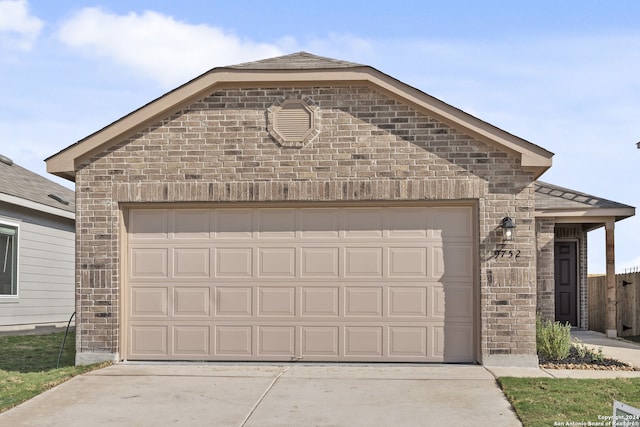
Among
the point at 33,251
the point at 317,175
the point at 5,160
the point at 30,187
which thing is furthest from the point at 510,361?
the point at 5,160

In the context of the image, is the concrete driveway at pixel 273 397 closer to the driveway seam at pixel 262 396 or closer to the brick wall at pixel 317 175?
the driveway seam at pixel 262 396

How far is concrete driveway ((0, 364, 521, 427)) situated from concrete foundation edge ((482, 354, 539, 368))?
0.29 metres

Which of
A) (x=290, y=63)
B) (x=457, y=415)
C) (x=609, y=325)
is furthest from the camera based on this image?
(x=609, y=325)

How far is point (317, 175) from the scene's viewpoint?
12.7 m

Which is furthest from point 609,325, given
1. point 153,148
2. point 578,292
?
point 153,148

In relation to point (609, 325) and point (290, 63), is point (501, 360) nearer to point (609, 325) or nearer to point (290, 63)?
point (290, 63)

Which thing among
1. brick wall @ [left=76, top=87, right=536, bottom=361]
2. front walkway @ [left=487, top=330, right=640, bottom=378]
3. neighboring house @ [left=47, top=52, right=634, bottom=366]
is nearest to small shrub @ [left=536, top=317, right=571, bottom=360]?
front walkway @ [left=487, top=330, right=640, bottom=378]

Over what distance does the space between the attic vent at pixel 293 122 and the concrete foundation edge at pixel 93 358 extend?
4147 mm

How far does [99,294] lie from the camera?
12.9 m

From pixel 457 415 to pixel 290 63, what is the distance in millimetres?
6432

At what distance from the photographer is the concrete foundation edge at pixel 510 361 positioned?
40.8 ft

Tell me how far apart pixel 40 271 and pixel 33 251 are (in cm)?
66

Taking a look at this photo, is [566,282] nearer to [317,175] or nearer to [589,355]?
[589,355]

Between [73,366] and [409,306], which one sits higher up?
[409,306]
